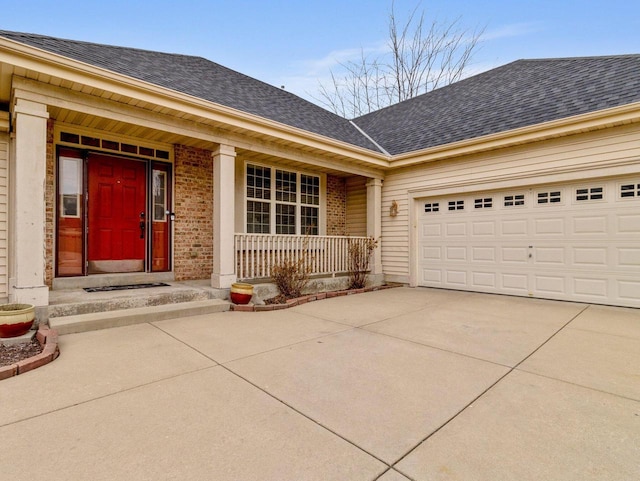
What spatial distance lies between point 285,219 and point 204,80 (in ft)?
→ 11.0

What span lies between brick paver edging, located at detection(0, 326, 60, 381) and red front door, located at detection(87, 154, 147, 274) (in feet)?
7.67

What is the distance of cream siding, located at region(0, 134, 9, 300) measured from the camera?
4.71 meters


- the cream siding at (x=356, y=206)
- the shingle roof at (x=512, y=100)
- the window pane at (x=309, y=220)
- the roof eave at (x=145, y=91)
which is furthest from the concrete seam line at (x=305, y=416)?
the cream siding at (x=356, y=206)

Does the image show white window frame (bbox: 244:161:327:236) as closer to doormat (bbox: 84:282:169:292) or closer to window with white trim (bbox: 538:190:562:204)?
doormat (bbox: 84:282:169:292)

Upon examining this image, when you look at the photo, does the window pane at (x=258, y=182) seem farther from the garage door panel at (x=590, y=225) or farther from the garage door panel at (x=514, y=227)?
the garage door panel at (x=590, y=225)

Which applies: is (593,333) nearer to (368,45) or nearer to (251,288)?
(251,288)

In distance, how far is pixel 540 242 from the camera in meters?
6.22

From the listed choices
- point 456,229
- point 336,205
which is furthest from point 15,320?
point 456,229

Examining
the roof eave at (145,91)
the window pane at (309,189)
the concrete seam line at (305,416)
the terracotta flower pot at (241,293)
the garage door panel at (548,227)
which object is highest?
the roof eave at (145,91)

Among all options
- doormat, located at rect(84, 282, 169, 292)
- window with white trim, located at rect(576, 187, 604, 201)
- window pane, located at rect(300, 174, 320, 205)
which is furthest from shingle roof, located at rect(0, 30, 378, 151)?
window with white trim, located at rect(576, 187, 604, 201)

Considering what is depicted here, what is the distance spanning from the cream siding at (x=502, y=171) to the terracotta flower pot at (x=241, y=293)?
13.5 ft

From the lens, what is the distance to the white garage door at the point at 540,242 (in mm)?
5453

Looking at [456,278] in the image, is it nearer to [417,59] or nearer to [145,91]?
[145,91]

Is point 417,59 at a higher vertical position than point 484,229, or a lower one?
higher
